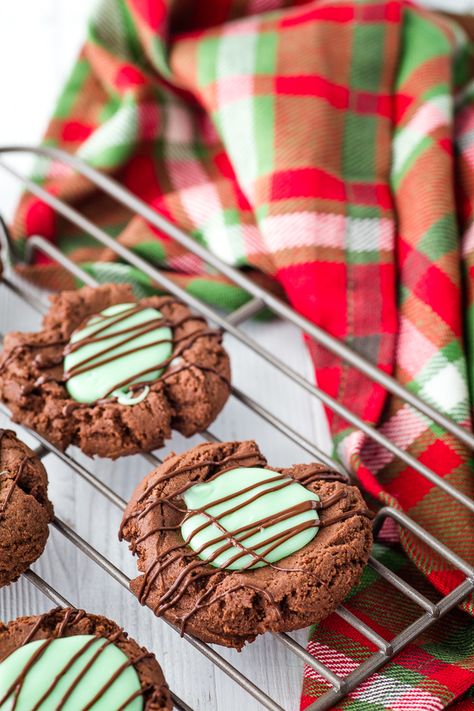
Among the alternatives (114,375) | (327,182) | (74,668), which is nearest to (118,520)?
(114,375)

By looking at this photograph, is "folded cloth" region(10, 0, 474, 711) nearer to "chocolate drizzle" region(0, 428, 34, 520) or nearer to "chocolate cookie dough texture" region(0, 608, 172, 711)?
"chocolate cookie dough texture" region(0, 608, 172, 711)

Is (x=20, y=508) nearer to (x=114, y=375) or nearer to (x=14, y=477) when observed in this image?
(x=14, y=477)

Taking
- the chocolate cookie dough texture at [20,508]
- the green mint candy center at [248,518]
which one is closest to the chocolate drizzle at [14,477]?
the chocolate cookie dough texture at [20,508]

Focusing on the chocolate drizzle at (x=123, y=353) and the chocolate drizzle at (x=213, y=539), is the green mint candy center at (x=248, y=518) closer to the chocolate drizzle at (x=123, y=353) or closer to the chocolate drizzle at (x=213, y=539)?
the chocolate drizzle at (x=213, y=539)

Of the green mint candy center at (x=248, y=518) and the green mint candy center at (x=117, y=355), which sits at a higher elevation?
the green mint candy center at (x=117, y=355)

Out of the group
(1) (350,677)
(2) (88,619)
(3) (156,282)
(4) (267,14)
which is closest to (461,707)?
(1) (350,677)

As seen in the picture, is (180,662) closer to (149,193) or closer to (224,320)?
(224,320)

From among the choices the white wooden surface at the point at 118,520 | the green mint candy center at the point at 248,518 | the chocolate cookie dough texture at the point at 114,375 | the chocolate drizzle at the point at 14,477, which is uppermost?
the chocolate cookie dough texture at the point at 114,375
